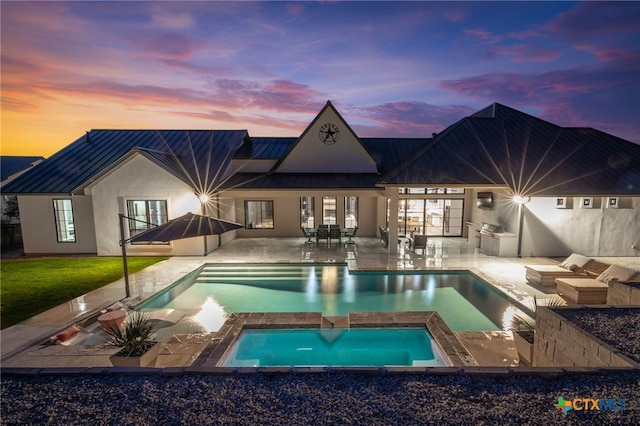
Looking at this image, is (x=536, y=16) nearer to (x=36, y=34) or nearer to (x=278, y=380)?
(x=278, y=380)

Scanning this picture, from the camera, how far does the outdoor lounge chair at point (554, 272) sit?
32.3 feet

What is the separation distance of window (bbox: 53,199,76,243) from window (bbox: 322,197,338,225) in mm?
13278

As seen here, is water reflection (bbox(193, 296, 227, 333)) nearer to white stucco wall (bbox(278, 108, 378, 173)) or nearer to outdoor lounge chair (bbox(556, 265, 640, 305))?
white stucco wall (bbox(278, 108, 378, 173))

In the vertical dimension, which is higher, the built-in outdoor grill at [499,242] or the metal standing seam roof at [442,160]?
the metal standing seam roof at [442,160]

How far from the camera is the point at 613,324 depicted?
214 inches

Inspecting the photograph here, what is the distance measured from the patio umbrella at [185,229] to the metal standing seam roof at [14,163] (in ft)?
76.8

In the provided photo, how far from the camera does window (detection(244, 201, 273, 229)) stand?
18547 millimetres

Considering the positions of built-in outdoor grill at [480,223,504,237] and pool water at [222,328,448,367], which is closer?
pool water at [222,328,448,367]

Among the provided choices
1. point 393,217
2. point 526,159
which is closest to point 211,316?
point 393,217

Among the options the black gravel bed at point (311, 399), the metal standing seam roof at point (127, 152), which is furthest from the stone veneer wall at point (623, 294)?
the metal standing seam roof at point (127, 152)

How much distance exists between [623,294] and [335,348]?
6.85m

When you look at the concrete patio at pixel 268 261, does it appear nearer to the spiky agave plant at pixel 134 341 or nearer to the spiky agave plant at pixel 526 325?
the spiky agave plant at pixel 526 325

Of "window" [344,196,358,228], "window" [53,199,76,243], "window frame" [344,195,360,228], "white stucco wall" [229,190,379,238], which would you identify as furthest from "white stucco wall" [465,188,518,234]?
"window" [53,199,76,243]

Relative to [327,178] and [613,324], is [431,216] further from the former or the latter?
[613,324]
